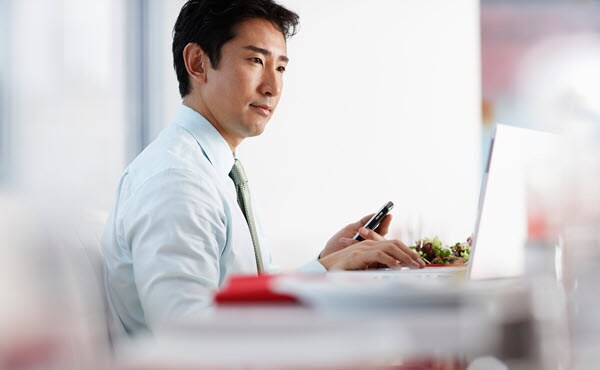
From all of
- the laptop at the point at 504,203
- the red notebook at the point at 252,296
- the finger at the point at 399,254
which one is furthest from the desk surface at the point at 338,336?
the finger at the point at 399,254

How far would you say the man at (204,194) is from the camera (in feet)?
4.84

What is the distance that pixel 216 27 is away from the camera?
7.30 ft

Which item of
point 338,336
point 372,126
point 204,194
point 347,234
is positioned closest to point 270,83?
point 347,234

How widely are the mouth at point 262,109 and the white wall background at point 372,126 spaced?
246 centimetres

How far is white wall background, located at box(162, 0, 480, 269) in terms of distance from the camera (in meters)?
4.80

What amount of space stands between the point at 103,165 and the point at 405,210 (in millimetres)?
1904

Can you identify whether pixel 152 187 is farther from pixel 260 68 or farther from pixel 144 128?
pixel 144 128

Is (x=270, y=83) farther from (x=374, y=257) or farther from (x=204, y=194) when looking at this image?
(x=374, y=257)

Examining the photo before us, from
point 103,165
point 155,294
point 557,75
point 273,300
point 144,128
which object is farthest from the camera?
point 557,75

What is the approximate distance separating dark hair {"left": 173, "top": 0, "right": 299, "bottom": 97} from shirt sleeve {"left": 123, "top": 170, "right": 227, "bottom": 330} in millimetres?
605

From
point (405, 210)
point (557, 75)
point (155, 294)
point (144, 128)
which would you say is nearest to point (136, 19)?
point (144, 128)

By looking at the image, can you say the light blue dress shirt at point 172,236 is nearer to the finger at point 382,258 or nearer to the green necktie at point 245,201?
the green necktie at point 245,201

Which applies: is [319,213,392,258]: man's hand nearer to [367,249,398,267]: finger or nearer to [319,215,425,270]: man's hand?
[319,215,425,270]: man's hand

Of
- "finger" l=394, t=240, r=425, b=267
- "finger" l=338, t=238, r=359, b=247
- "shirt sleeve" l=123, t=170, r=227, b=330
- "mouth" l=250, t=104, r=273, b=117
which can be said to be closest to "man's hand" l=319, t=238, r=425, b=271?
"finger" l=394, t=240, r=425, b=267
